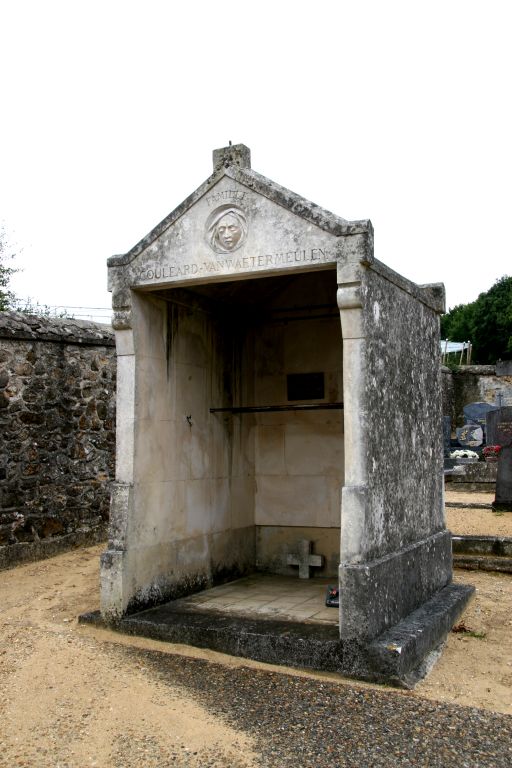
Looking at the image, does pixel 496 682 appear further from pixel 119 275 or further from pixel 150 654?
pixel 119 275

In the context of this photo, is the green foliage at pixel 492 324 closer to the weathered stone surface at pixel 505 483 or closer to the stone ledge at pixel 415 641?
the weathered stone surface at pixel 505 483

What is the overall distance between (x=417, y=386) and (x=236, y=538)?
2.23 metres

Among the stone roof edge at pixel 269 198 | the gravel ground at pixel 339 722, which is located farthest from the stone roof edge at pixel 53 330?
the gravel ground at pixel 339 722

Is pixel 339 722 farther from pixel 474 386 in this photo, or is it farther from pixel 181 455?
pixel 474 386

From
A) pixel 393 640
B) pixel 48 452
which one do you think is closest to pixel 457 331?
pixel 48 452

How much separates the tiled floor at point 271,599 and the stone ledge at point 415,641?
0.57 metres

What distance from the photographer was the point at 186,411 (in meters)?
6.51

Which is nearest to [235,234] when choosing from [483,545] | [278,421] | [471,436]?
[278,421]

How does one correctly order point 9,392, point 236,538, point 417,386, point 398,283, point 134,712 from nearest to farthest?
point 134,712 → point 398,283 → point 417,386 → point 236,538 → point 9,392

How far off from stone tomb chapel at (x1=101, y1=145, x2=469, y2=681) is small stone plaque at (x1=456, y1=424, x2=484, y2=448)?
1624cm

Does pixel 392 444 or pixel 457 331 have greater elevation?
pixel 457 331

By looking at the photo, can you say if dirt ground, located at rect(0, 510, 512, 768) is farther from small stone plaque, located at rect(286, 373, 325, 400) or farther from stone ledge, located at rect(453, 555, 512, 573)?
small stone plaque, located at rect(286, 373, 325, 400)

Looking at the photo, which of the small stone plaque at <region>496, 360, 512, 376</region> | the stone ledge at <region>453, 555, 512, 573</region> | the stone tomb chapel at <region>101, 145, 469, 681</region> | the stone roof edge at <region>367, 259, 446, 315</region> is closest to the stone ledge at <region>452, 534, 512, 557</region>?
the stone ledge at <region>453, 555, 512, 573</region>

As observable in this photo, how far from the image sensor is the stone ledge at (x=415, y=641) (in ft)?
15.3
